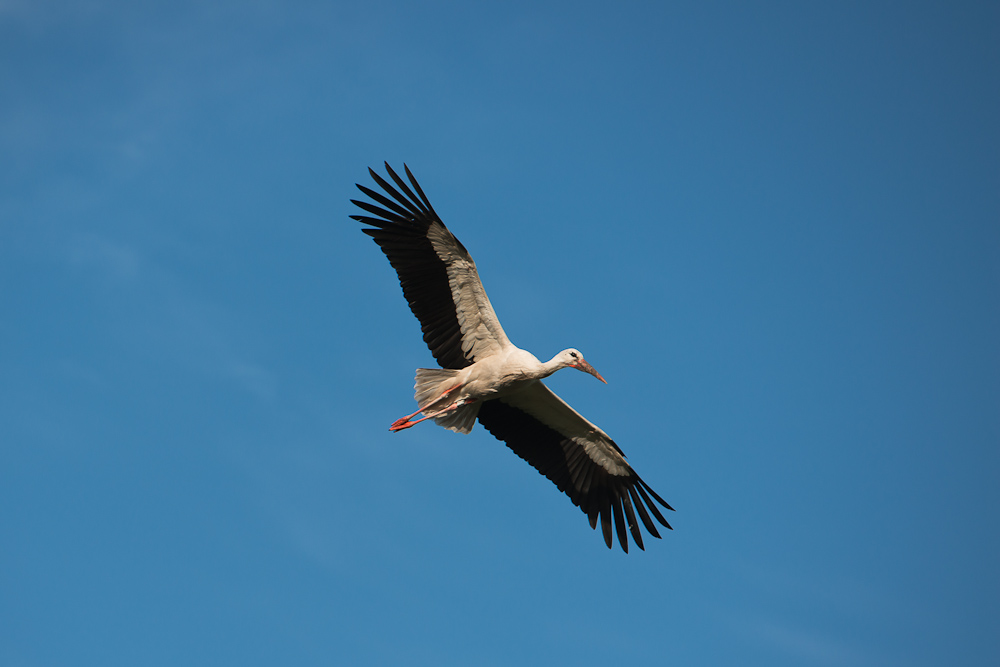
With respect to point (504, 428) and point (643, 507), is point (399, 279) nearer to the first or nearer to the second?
point (504, 428)

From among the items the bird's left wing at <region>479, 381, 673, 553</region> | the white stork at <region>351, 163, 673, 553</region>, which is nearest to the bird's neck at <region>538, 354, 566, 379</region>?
the white stork at <region>351, 163, 673, 553</region>

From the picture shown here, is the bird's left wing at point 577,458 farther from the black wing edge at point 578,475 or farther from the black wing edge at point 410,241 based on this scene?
the black wing edge at point 410,241

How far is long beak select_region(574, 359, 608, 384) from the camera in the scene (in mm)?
11297

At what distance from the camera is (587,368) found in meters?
11.3

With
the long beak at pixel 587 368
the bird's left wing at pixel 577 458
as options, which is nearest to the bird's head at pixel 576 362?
the long beak at pixel 587 368

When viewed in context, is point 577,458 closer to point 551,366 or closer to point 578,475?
point 578,475

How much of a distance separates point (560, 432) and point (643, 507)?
1496mm

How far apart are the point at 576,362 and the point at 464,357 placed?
4.75 ft

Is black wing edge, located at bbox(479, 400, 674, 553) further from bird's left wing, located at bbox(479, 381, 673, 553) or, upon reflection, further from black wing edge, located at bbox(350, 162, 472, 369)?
black wing edge, located at bbox(350, 162, 472, 369)

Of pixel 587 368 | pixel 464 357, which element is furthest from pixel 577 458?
pixel 464 357

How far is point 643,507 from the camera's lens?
11820mm

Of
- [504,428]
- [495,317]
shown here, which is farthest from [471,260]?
[504,428]

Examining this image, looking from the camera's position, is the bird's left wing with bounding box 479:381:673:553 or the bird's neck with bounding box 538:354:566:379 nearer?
the bird's neck with bounding box 538:354:566:379

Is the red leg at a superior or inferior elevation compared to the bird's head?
inferior
